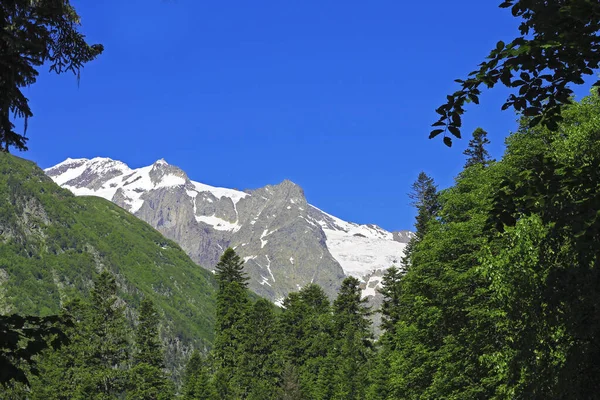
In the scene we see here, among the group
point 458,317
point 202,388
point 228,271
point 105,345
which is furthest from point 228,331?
point 458,317

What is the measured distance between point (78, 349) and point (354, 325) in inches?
1263

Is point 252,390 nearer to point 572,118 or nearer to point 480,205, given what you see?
point 480,205

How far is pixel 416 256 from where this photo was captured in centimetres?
3647

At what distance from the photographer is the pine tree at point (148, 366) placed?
62.1m

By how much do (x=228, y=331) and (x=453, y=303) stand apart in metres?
45.7

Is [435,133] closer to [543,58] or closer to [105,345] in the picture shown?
[543,58]

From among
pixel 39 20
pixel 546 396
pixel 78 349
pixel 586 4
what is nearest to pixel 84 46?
pixel 39 20

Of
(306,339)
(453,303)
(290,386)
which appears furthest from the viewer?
(306,339)

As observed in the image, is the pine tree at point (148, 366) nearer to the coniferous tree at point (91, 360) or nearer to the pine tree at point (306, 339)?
the coniferous tree at point (91, 360)

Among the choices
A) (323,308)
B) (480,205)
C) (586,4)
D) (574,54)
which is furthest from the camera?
(323,308)

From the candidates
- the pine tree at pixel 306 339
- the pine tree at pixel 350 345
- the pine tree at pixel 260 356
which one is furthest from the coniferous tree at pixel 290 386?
the pine tree at pixel 350 345

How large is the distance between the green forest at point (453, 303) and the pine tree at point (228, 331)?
0.50ft

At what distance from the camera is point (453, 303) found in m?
30.8

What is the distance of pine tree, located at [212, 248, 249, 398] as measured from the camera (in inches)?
2783
